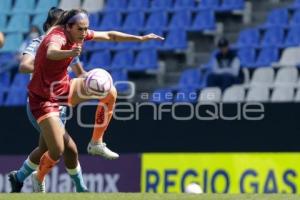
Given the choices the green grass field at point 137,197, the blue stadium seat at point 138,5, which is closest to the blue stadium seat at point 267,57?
the blue stadium seat at point 138,5

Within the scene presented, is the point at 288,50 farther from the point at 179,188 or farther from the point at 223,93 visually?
the point at 179,188

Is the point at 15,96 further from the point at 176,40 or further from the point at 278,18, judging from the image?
the point at 278,18

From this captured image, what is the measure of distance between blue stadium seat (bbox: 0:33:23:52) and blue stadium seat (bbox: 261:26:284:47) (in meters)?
4.95

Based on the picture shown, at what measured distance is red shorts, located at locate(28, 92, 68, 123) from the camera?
30.4 ft

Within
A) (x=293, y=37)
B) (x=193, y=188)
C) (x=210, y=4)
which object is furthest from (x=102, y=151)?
(x=210, y=4)

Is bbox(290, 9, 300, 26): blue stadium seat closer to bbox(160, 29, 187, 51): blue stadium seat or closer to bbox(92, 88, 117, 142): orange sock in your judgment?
bbox(160, 29, 187, 51): blue stadium seat

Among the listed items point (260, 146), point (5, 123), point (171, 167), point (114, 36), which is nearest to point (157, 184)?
point (171, 167)

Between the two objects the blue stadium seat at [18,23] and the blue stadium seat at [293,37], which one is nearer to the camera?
the blue stadium seat at [293,37]

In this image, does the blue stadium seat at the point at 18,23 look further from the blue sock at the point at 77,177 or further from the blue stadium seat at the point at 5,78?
the blue sock at the point at 77,177

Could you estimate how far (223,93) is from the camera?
46.2ft

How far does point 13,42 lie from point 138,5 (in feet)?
8.46

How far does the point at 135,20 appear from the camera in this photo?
685 inches

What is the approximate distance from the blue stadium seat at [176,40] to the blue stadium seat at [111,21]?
1280mm

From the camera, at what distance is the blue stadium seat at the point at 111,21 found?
1770 centimetres
